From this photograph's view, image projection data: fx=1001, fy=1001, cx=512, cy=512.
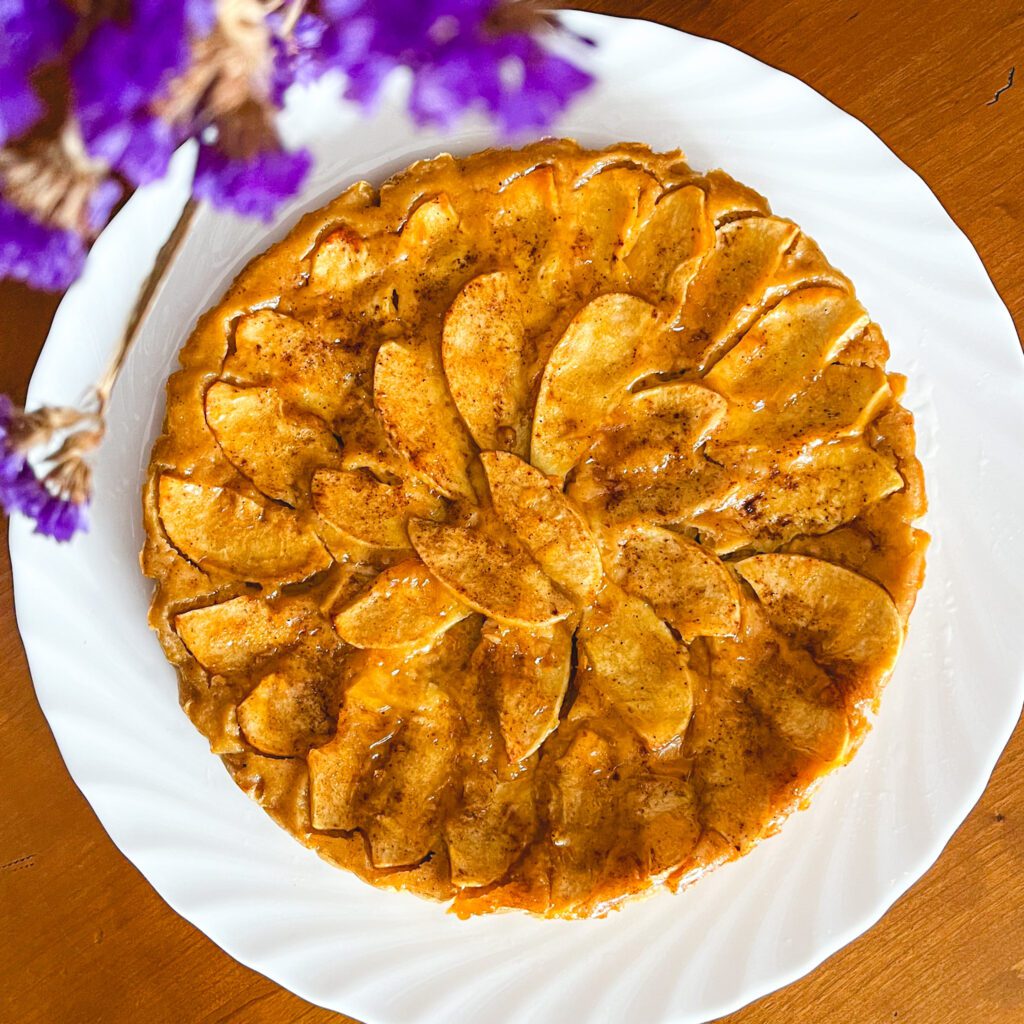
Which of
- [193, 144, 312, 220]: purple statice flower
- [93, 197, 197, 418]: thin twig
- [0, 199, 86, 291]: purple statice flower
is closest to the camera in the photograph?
[0, 199, 86, 291]: purple statice flower

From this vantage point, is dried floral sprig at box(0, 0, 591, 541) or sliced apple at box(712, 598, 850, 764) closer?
dried floral sprig at box(0, 0, 591, 541)

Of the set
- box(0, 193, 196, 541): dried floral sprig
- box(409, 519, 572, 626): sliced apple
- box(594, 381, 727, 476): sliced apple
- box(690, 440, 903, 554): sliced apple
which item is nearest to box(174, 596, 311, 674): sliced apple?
box(409, 519, 572, 626): sliced apple

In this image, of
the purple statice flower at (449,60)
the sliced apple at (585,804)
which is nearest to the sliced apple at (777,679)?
the sliced apple at (585,804)

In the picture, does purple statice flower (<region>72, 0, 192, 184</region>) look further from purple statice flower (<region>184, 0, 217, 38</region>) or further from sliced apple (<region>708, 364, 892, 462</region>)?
sliced apple (<region>708, 364, 892, 462</region>)

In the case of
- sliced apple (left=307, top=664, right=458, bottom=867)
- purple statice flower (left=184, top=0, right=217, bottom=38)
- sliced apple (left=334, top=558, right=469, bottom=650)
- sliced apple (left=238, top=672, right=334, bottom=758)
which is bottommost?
sliced apple (left=307, top=664, right=458, bottom=867)

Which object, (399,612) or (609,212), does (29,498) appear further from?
(609,212)

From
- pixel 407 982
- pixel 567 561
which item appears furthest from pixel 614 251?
pixel 407 982

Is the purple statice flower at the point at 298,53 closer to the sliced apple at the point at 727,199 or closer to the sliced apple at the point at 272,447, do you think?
the sliced apple at the point at 272,447
